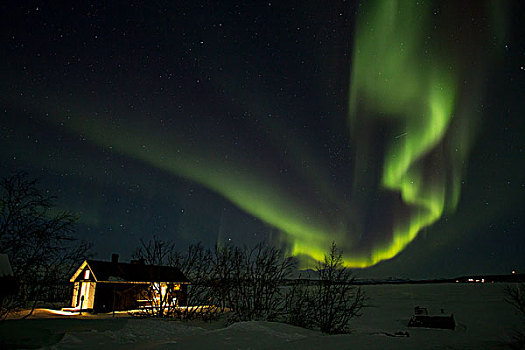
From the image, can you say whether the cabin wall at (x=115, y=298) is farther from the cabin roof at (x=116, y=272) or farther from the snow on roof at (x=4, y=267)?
the snow on roof at (x=4, y=267)

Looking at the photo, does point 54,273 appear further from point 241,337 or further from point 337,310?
point 337,310

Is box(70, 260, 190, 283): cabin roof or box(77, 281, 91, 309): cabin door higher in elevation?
box(70, 260, 190, 283): cabin roof

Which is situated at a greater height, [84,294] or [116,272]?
[116,272]

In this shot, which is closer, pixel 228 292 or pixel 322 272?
pixel 322 272

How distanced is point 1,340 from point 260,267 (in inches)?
452

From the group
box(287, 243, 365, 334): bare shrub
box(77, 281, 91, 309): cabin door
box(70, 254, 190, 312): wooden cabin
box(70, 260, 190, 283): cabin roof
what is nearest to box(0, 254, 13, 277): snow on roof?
box(287, 243, 365, 334): bare shrub

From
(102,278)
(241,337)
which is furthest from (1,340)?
(102,278)

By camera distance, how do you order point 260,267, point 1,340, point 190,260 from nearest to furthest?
point 1,340, point 260,267, point 190,260

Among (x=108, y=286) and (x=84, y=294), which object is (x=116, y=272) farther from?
(x=84, y=294)

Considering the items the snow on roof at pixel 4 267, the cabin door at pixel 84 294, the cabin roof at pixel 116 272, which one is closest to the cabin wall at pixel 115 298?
the cabin roof at pixel 116 272

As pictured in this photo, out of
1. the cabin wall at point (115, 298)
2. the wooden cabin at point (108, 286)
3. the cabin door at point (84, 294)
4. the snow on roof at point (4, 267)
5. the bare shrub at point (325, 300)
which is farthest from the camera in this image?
the cabin door at point (84, 294)

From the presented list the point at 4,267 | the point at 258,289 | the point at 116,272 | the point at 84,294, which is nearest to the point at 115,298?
the point at 116,272

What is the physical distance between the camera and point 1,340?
346 inches

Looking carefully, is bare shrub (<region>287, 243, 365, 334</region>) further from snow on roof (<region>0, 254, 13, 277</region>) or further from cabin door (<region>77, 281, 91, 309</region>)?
cabin door (<region>77, 281, 91, 309</region>)
